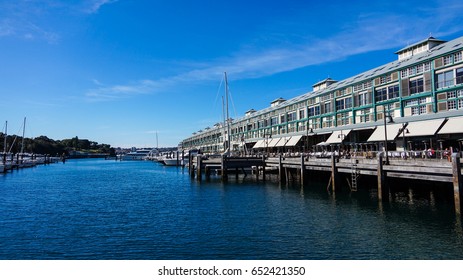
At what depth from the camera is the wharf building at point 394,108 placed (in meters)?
44.6

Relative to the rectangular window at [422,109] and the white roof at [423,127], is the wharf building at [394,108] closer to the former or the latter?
the white roof at [423,127]

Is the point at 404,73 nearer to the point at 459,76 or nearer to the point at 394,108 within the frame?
the point at 394,108

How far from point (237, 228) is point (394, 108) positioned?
4054cm

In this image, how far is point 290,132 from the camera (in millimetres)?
86938

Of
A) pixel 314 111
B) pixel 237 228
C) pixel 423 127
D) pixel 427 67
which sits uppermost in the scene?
pixel 427 67

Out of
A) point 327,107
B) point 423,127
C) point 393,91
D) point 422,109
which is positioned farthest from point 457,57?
point 327,107

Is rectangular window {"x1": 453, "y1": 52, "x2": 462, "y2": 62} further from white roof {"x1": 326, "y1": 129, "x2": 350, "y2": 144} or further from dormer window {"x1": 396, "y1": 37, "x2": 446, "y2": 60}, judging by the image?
white roof {"x1": 326, "y1": 129, "x2": 350, "y2": 144}

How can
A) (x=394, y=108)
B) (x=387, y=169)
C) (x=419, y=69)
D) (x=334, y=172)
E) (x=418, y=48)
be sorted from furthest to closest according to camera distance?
(x=418, y=48) → (x=394, y=108) → (x=419, y=69) → (x=334, y=172) → (x=387, y=169)

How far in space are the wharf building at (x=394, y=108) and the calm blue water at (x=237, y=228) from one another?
10898 millimetres

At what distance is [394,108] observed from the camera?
54.7 metres

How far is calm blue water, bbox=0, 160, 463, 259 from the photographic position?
19.6 meters

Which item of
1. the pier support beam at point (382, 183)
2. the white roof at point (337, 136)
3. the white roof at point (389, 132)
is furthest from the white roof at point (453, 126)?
the white roof at point (337, 136)
